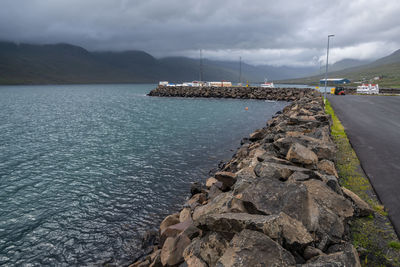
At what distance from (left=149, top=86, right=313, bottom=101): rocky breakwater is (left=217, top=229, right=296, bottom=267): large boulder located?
266 ft

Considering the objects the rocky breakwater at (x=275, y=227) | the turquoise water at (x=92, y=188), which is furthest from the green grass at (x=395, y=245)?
the turquoise water at (x=92, y=188)

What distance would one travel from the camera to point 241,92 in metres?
90.9

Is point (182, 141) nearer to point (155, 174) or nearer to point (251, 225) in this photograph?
point (155, 174)

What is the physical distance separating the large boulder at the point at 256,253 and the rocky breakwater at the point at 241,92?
266 feet

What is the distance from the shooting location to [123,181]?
15930 mm

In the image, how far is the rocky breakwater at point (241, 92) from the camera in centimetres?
8486

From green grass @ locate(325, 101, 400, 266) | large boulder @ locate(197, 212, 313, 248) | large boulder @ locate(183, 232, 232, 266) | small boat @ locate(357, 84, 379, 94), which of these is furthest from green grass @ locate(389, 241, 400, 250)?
small boat @ locate(357, 84, 379, 94)

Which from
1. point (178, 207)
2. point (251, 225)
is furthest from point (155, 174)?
point (251, 225)

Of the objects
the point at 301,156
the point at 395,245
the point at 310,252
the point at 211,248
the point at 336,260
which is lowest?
the point at 395,245

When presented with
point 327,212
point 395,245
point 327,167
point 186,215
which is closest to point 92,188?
point 186,215

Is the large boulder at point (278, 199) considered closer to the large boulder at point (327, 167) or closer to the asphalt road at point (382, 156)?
the asphalt road at point (382, 156)

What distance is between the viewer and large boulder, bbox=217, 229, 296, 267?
454 centimetres

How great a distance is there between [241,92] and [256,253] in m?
89.0

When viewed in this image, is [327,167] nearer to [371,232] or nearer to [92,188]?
[371,232]
